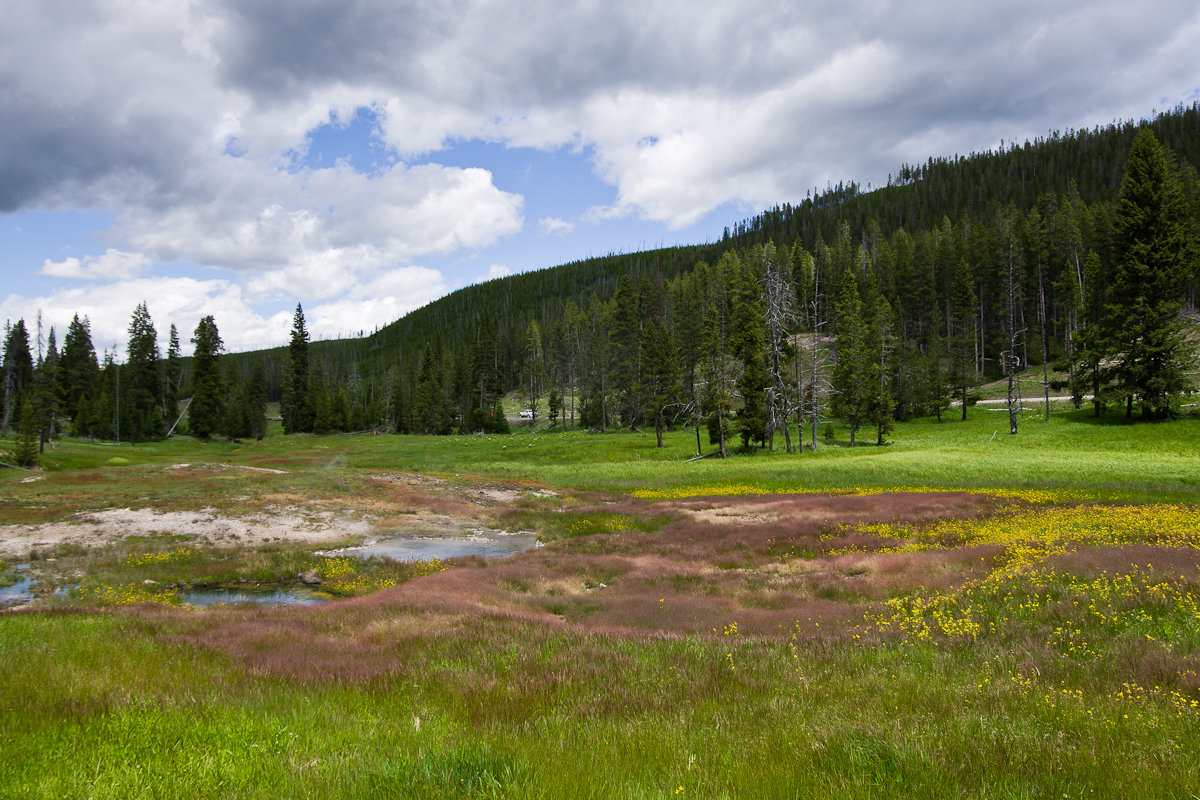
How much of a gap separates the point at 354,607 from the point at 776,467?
35853 millimetres

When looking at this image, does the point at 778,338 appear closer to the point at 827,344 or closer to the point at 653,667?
the point at 653,667

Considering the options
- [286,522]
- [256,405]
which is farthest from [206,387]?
[286,522]

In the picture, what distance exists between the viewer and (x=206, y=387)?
269 feet

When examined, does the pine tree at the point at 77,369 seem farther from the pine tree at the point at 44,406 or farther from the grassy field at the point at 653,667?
the grassy field at the point at 653,667

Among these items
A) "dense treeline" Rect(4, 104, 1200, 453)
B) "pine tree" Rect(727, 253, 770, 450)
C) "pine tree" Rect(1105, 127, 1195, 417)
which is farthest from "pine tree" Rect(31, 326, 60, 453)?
"pine tree" Rect(1105, 127, 1195, 417)

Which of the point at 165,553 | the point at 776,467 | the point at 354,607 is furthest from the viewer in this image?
the point at 776,467

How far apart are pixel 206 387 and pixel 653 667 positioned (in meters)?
96.0

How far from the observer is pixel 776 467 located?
42094 mm

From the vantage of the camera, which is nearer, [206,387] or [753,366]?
[753,366]

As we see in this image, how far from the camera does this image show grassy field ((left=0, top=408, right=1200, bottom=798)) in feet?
12.2

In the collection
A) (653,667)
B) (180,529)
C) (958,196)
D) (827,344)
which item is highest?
(958,196)

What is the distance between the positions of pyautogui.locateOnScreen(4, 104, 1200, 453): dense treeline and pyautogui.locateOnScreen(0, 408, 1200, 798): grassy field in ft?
110

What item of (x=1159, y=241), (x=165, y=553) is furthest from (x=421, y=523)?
(x=1159, y=241)

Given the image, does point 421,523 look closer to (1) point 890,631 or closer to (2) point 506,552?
(2) point 506,552
